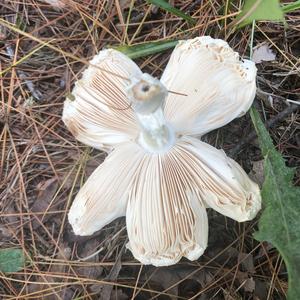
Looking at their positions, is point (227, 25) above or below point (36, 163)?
above

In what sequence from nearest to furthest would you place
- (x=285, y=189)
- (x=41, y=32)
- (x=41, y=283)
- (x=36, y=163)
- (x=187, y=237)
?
(x=187, y=237)
(x=285, y=189)
(x=41, y=283)
(x=36, y=163)
(x=41, y=32)

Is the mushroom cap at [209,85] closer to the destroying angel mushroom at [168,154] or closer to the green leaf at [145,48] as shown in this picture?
the destroying angel mushroom at [168,154]

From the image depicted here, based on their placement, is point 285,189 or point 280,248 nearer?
point 280,248

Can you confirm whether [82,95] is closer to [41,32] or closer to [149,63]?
[149,63]

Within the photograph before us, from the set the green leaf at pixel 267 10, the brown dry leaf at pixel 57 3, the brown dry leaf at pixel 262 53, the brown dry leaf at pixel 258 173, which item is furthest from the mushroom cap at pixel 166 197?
the brown dry leaf at pixel 57 3

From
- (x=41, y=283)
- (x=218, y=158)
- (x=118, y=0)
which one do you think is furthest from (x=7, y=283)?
(x=118, y=0)

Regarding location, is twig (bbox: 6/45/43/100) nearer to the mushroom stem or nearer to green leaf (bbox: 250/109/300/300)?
Result: the mushroom stem

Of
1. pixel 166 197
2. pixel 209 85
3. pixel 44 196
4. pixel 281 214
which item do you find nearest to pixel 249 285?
pixel 281 214
